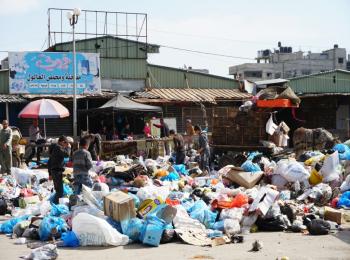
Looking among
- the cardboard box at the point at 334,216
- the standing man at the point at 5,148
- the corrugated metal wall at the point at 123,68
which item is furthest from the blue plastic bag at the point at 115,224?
the corrugated metal wall at the point at 123,68

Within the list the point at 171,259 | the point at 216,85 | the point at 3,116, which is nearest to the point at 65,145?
the point at 171,259

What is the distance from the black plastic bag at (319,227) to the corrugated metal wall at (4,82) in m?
17.9

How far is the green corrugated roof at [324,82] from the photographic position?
32.5 m

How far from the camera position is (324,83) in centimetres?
3334

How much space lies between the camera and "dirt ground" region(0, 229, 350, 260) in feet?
23.9

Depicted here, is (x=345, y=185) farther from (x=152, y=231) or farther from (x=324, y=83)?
(x=324, y=83)

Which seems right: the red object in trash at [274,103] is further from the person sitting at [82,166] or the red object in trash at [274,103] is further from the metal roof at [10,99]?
the metal roof at [10,99]

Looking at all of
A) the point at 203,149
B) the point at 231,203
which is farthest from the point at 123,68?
the point at 231,203

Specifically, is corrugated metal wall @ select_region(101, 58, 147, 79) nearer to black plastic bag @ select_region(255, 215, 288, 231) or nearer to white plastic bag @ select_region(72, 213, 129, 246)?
black plastic bag @ select_region(255, 215, 288, 231)

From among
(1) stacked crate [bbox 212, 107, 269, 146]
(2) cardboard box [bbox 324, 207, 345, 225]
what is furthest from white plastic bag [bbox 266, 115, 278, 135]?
(2) cardboard box [bbox 324, 207, 345, 225]

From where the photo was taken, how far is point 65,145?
10.1m

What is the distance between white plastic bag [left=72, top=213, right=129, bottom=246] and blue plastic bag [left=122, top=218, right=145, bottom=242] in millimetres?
145

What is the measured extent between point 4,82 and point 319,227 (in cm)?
1826

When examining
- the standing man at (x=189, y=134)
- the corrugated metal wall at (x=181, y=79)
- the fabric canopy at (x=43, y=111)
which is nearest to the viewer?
the fabric canopy at (x=43, y=111)
